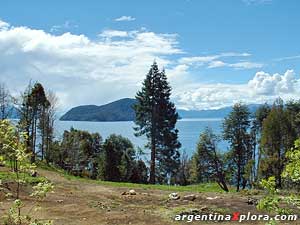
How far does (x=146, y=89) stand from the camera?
37.2m

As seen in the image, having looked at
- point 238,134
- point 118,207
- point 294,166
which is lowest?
point 118,207

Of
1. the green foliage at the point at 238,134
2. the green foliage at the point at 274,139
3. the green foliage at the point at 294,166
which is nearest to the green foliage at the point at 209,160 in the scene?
the green foliage at the point at 238,134

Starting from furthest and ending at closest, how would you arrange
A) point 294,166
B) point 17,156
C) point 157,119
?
point 157,119, point 17,156, point 294,166

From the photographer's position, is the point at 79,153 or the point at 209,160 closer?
the point at 209,160

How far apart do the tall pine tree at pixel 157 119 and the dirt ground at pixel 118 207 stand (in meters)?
17.5

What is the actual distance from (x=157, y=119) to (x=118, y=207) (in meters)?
21.6

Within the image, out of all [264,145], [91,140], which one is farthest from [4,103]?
[264,145]

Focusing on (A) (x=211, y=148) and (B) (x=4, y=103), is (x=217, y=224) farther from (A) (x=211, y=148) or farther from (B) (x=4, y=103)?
(B) (x=4, y=103)

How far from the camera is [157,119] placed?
120ft

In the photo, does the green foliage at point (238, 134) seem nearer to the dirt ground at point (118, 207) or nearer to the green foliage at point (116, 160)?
the green foliage at point (116, 160)

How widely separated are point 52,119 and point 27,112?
4.35 meters

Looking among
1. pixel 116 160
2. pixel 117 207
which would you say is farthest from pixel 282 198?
pixel 116 160

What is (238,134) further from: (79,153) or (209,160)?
(79,153)

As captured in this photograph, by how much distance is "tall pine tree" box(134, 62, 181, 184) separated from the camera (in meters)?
36.6
